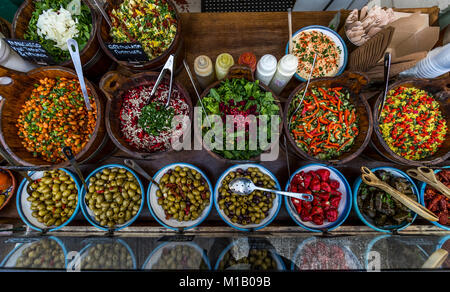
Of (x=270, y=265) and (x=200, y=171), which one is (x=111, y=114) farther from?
(x=270, y=265)

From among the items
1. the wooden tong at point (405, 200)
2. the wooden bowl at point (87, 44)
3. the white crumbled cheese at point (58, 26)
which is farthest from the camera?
the white crumbled cheese at point (58, 26)

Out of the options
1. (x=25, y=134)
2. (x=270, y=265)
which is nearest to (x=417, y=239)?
(x=270, y=265)

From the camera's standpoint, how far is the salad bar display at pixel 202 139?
55.1 inches

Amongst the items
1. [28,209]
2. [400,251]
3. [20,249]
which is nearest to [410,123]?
[400,251]

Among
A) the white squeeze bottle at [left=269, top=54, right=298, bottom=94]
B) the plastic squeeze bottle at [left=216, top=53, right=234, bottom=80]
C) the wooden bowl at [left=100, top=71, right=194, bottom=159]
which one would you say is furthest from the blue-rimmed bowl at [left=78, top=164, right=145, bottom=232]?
the white squeeze bottle at [left=269, top=54, right=298, bottom=94]

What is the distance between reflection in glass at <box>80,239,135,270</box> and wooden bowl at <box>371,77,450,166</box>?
167cm

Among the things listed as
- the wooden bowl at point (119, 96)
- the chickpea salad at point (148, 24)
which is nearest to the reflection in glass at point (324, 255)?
the wooden bowl at point (119, 96)

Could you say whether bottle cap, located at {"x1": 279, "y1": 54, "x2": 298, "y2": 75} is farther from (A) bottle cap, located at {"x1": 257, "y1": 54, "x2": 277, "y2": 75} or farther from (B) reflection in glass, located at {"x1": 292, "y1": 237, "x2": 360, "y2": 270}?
(B) reflection in glass, located at {"x1": 292, "y1": 237, "x2": 360, "y2": 270}

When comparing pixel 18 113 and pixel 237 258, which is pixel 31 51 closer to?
pixel 18 113

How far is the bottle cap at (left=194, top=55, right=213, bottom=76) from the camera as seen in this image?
1.36 meters

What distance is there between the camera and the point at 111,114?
141cm

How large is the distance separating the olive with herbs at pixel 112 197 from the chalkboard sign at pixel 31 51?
88 centimetres

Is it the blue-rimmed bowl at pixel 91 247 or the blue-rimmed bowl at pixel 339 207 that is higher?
the blue-rimmed bowl at pixel 339 207

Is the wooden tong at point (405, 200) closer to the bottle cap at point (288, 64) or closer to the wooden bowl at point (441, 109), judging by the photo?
the wooden bowl at point (441, 109)
